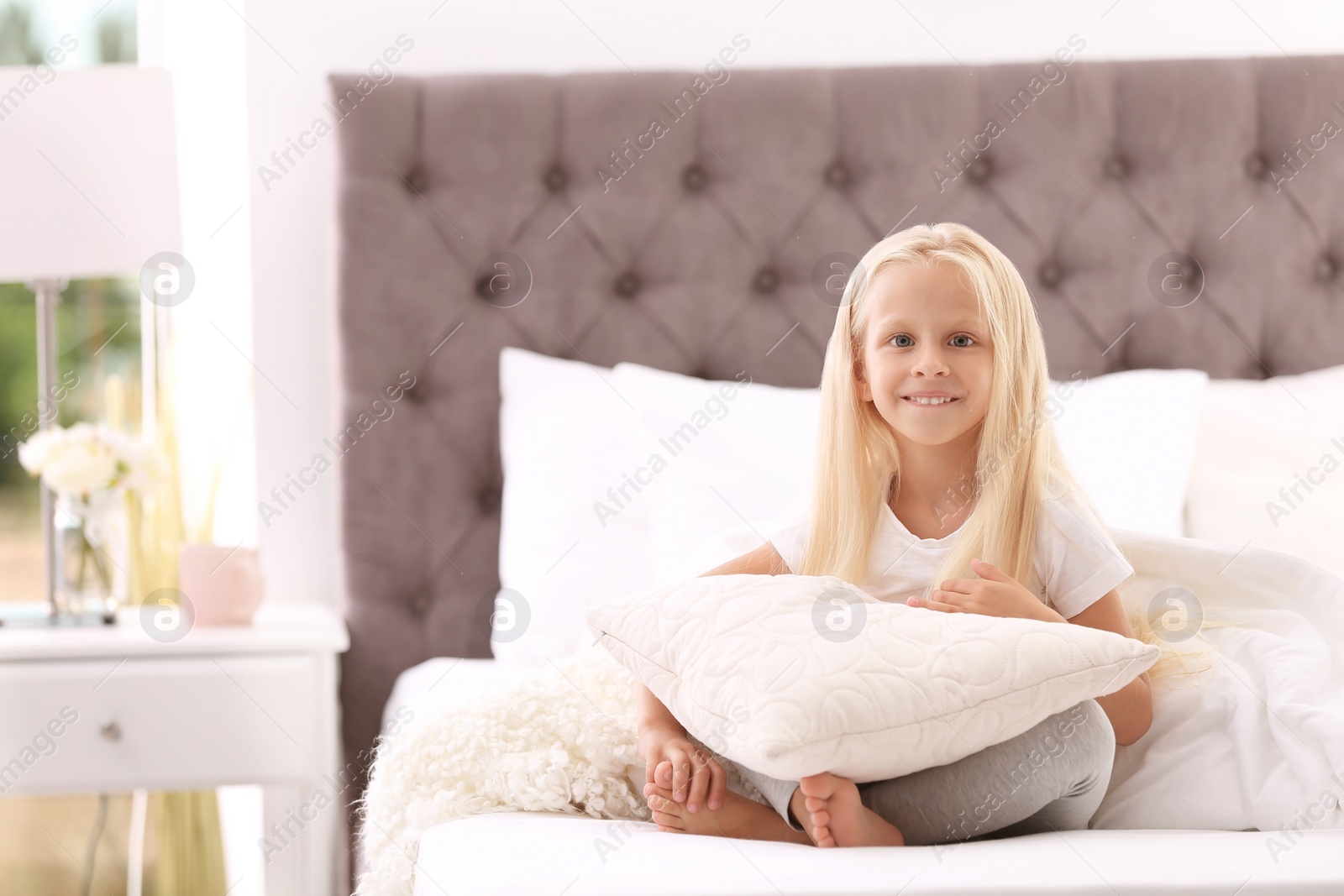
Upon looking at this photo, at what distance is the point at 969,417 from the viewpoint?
1.00 meters

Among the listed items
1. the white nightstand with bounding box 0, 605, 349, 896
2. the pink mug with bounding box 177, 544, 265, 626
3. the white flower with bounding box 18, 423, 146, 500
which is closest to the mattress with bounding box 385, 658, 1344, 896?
the white nightstand with bounding box 0, 605, 349, 896

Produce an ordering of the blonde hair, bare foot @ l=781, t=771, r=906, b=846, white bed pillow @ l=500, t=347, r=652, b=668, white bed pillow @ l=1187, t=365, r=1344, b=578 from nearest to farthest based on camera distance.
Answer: bare foot @ l=781, t=771, r=906, b=846
the blonde hair
white bed pillow @ l=1187, t=365, r=1344, b=578
white bed pillow @ l=500, t=347, r=652, b=668

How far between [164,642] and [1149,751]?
1.12 m

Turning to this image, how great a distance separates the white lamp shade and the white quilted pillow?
1047 mm

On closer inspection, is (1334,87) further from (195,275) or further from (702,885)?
(195,275)

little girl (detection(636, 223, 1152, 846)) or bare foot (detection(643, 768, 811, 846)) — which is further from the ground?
little girl (detection(636, 223, 1152, 846))

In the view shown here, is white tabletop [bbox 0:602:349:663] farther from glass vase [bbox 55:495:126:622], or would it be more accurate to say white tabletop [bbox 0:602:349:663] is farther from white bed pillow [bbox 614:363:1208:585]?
white bed pillow [bbox 614:363:1208:585]

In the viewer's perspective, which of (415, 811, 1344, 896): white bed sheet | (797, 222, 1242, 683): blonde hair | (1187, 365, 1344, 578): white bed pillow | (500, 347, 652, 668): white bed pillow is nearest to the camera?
(415, 811, 1344, 896): white bed sheet

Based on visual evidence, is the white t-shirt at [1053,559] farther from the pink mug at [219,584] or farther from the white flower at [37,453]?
the white flower at [37,453]

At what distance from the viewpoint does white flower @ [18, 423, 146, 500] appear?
1.44 metres

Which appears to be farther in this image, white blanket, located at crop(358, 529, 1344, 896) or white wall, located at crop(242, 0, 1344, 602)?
white wall, located at crop(242, 0, 1344, 602)

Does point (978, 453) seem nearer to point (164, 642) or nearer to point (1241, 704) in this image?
point (1241, 704)

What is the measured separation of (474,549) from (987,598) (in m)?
0.89

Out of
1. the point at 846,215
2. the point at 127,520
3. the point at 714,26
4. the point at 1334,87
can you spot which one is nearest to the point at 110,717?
the point at 127,520
